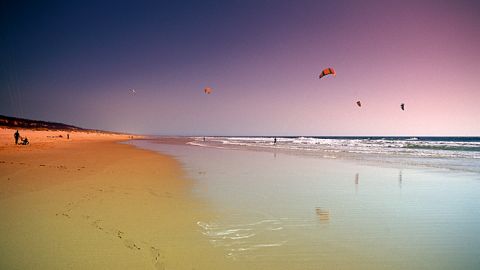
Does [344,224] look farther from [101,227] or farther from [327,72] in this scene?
[327,72]

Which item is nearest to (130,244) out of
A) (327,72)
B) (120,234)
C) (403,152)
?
(120,234)

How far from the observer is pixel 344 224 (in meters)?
5.08

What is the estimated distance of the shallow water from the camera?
12.0ft

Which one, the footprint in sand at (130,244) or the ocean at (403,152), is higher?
the ocean at (403,152)

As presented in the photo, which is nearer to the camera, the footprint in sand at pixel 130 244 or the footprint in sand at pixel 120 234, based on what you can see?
the footprint in sand at pixel 130 244

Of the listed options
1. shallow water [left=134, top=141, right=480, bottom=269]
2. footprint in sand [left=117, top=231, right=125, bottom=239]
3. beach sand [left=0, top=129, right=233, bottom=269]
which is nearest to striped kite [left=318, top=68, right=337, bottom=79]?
shallow water [left=134, top=141, right=480, bottom=269]

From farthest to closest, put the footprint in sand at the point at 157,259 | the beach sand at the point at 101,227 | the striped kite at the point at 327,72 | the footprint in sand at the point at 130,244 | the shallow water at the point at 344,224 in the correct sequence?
1. the striped kite at the point at 327,72
2. the footprint in sand at the point at 130,244
3. the shallow water at the point at 344,224
4. the beach sand at the point at 101,227
5. the footprint in sand at the point at 157,259

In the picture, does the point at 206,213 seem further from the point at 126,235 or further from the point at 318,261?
the point at 318,261

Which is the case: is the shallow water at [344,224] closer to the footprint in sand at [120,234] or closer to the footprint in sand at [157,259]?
the footprint in sand at [157,259]

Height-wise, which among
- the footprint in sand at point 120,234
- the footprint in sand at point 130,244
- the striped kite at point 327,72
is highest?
the striped kite at point 327,72

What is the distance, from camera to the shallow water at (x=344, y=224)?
3.65 m

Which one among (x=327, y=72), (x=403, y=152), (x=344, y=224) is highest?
(x=327, y=72)

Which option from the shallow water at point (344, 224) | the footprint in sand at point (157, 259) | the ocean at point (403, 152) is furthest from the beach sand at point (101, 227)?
the ocean at point (403, 152)

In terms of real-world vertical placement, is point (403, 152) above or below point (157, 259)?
A: above
